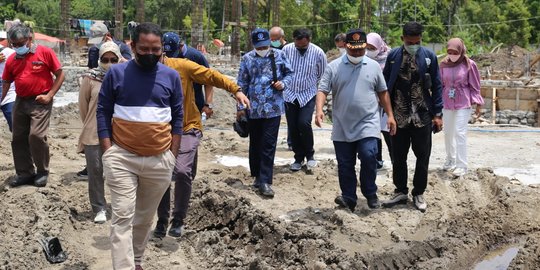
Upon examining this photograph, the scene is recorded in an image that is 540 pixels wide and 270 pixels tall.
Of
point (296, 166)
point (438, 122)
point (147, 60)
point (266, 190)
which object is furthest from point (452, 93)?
point (147, 60)

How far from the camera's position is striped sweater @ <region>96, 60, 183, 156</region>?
450 cm

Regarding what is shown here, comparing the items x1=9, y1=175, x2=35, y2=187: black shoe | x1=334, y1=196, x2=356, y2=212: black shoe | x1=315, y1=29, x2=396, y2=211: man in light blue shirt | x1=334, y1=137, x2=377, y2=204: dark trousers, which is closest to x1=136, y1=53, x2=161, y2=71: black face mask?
x1=315, y1=29, x2=396, y2=211: man in light blue shirt

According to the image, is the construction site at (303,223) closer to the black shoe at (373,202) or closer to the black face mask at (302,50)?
the black shoe at (373,202)

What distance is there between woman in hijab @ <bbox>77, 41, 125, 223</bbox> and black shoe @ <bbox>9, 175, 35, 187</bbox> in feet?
5.15

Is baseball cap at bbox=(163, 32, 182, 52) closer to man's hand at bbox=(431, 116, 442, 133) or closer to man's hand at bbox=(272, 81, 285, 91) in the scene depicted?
man's hand at bbox=(272, 81, 285, 91)

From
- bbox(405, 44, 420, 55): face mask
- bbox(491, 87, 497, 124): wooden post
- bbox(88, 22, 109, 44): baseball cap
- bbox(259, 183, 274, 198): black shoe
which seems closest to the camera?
bbox(405, 44, 420, 55): face mask

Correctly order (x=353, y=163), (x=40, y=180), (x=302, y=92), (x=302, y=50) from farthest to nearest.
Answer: (x=302, y=50), (x=302, y=92), (x=40, y=180), (x=353, y=163)

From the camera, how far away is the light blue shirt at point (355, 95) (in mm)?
6379

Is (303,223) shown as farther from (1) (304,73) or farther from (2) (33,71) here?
(2) (33,71)

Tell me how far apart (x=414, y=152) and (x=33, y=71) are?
4.23m

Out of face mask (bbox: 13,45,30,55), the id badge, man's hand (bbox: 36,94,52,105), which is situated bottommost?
man's hand (bbox: 36,94,52,105)

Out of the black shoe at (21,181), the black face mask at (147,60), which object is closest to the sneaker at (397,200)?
the black face mask at (147,60)

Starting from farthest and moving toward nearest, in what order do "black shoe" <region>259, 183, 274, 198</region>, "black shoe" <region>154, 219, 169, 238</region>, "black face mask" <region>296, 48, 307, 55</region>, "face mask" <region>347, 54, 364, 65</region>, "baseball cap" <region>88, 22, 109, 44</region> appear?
"black face mask" <region>296, 48, 307, 55</region>
"baseball cap" <region>88, 22, 109, 44</region>
"black shoe" <region>259, 183, 274, 198</region>
"face mask" <region>347, 54, 364, 65</region>
"black shoe" <region>154, 219, 169, 238</region>

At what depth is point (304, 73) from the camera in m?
8.45
